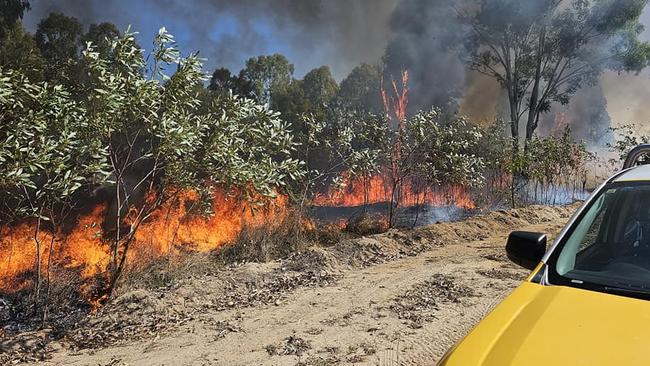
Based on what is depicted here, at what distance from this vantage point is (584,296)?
2068 mm

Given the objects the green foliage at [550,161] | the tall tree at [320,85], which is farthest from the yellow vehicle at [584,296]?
the tall tree at [320,85]

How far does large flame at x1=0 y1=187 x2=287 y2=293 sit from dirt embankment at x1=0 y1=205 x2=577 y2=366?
4.67 ft

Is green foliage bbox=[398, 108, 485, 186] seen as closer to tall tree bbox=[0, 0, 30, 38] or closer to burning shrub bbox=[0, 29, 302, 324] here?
burning shrub bbox=[0, 29, 302, 324]

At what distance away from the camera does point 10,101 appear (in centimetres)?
476

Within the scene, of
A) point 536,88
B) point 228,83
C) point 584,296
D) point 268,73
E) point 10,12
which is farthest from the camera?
point 268,73

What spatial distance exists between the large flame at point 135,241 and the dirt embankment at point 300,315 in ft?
4.67

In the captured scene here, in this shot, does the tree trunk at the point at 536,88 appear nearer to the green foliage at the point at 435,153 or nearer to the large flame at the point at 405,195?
the large flame at the point at 405,195

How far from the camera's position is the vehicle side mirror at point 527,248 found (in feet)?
8.70

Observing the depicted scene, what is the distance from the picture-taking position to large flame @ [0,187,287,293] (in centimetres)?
785

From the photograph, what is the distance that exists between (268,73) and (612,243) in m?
39.3

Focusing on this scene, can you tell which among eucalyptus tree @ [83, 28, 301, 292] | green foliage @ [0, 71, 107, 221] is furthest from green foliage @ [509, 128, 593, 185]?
green foliage @ [0, 71, 107, 221]

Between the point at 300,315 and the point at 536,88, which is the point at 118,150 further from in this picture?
the point at 536,88

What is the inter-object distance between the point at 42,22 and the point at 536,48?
2667cm

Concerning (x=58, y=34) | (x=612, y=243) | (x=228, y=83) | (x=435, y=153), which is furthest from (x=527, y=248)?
(x=228, y=83)
